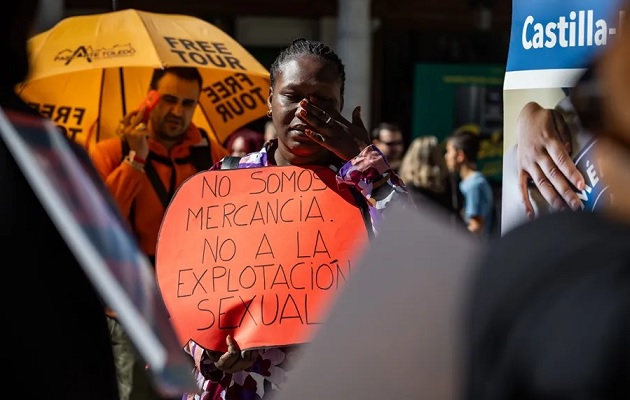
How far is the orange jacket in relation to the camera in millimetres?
5172

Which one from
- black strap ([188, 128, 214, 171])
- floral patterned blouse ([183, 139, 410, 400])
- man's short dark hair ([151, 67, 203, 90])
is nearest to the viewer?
floral patterned blouse ([183, 139, 410, 400])

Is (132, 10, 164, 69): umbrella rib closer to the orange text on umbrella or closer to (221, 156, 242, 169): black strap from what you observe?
the orange text on umbrella

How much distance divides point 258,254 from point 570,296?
6.68ft

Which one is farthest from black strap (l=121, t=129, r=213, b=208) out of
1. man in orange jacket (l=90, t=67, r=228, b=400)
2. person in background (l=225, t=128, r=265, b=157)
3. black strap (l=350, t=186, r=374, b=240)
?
black strap (l=350, t=186, r=374, b=240)

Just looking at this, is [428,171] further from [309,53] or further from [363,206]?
[363,206]

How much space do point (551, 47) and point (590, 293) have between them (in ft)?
6.48

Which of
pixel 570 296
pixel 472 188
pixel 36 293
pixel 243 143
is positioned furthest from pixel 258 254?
pixel 472 188

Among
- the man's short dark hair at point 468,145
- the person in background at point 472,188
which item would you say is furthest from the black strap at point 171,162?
the man's short dark hair at point 468,145

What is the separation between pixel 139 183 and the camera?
5.23 m

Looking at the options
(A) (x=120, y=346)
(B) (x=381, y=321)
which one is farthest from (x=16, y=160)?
(A) (x=120, y=346)

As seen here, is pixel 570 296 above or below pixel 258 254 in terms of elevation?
above

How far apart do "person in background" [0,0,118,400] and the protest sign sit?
57.4 inches

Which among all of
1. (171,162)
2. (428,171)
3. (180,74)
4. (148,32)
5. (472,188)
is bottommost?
(472,188)

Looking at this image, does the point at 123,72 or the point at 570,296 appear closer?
the point at 570,296
